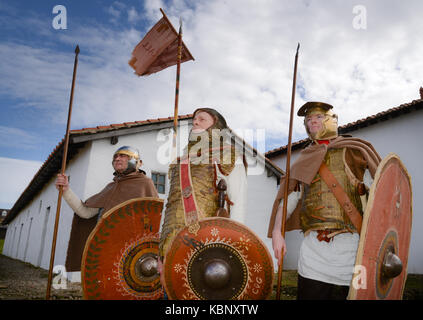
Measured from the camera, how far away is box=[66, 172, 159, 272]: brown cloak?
12.0 ft

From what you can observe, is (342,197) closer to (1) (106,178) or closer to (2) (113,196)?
(2) (113,196)

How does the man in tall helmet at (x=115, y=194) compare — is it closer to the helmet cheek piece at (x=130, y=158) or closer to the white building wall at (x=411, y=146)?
the helmet cheek piece at (x=130, y=158)

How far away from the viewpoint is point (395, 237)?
221cm

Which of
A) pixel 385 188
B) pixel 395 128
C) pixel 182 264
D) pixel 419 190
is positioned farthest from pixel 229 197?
pixel 395 128

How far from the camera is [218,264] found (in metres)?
2.20

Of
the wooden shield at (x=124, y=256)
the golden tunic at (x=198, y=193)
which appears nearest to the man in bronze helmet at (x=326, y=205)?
the golden tunic at (x=198, y=193)

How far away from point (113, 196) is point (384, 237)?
110 inches

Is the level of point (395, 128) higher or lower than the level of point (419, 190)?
higher

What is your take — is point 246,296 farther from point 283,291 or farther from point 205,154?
point 283,291

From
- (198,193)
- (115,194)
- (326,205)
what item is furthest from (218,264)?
(115,194)

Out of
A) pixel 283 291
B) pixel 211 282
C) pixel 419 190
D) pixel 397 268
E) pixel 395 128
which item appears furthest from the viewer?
pixel 395 128

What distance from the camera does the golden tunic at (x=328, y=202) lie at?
7.22 ft

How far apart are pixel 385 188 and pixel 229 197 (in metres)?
1.12

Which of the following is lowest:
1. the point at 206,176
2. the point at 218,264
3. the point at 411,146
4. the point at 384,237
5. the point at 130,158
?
the point at 218,264
